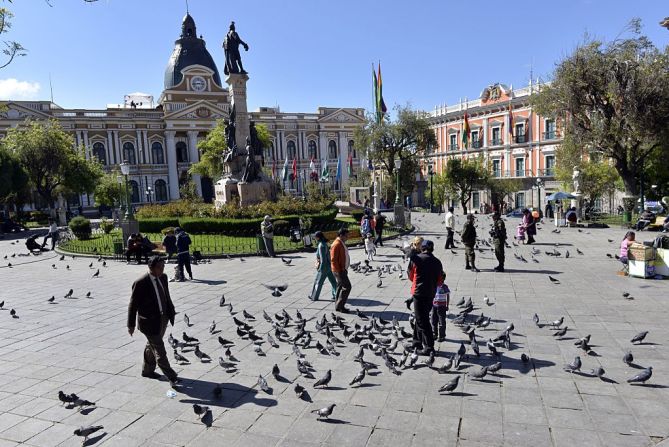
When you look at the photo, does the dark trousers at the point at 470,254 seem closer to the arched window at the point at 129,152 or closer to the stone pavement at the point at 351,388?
Result: the stone pavement at the point at 351,388

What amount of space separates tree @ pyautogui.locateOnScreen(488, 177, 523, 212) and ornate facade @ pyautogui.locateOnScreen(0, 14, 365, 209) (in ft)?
87.7

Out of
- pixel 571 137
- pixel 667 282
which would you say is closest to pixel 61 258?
pixel 667 282

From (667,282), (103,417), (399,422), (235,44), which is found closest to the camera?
(399,422)

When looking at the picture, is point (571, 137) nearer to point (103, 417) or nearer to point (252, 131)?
point (252, 131)

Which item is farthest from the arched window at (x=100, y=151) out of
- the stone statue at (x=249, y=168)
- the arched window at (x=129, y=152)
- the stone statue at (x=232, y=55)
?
the stone statue at (x=249, y=168)

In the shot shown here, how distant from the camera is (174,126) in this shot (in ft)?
192

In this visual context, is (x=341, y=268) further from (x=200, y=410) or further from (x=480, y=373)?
(x=200, y=410)

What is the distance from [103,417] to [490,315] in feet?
20.2

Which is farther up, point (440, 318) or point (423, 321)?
point (423, 321)

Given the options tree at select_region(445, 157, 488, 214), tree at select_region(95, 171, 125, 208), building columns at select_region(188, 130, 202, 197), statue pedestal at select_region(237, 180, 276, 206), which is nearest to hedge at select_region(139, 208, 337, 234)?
statue pedestal at select_region(237, 180, 276, 206)

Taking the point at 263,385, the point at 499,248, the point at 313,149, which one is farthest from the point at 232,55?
the point at 313,149

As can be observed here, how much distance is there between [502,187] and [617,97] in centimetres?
2044

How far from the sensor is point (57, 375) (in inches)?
250

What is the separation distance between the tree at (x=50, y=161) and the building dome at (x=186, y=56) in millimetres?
24545
